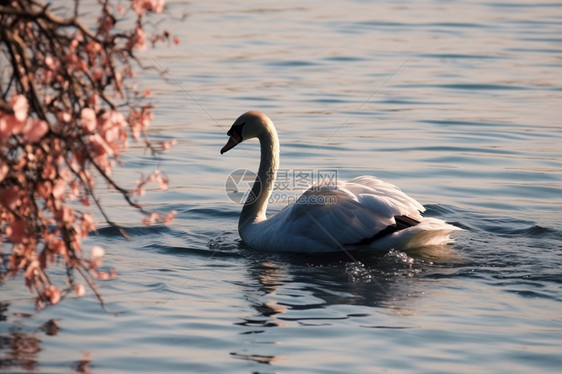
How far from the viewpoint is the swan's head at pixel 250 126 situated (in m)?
9.34

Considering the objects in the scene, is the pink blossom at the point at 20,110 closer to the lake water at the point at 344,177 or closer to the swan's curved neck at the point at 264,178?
the lake water at the point at 344,177

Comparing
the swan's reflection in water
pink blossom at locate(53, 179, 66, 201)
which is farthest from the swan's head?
pink blossom at locate(53, 179, 66, 201)

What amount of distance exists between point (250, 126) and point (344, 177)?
1875 millimetres

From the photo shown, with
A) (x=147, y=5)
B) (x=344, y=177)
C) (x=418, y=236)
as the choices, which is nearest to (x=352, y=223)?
(x=418, y=236)

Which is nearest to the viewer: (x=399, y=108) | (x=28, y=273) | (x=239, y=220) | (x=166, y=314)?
(x=28, y=273)

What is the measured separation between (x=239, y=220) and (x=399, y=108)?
559 cm

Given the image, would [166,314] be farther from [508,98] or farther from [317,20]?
[317,20]

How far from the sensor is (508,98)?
1436cm

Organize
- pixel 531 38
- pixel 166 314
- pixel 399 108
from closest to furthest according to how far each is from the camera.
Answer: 1. pixel 166 314
2. pixel 399 108
3. pixel 531 38

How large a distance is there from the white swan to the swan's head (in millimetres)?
1009

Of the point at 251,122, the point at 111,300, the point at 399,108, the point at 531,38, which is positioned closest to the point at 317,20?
the point at 531,38

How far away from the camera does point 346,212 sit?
27.2ft

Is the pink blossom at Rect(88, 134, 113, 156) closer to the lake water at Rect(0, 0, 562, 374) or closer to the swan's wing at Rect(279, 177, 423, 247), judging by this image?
the lake water at Rect(0, 0, 562, 374)

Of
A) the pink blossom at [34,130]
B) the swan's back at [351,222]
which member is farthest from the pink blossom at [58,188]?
the swan's back at [351,222]
